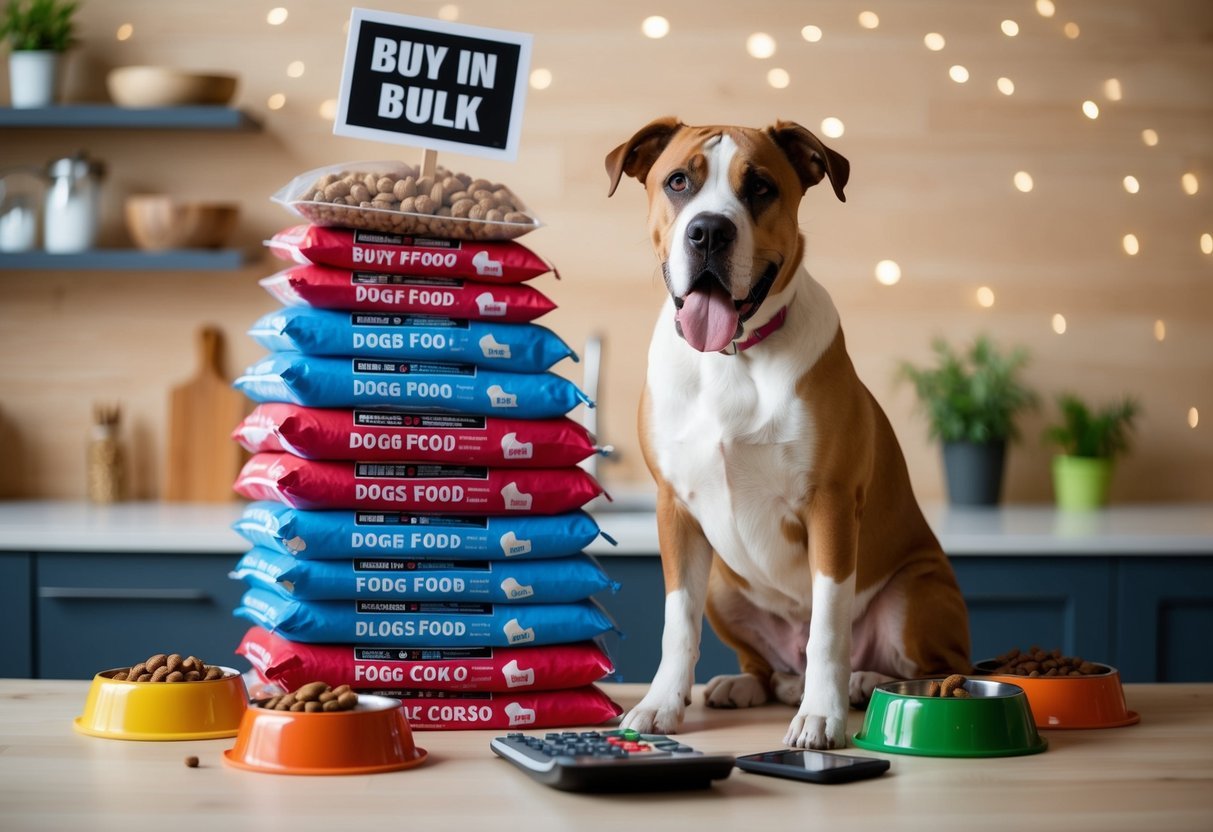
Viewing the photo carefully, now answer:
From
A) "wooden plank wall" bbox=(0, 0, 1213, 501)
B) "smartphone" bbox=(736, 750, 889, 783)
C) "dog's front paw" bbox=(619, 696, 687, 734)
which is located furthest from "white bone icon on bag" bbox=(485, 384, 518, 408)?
"wooden plank wall" bbox=(0, 0, 1213, 501)

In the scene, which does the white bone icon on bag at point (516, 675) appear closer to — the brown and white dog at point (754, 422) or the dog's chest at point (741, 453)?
the brown and white dog at point (754, 422)

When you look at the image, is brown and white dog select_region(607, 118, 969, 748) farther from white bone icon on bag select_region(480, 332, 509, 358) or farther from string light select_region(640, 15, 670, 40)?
string light select_region(640, 15, 670, 40)

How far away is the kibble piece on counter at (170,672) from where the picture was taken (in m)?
1.28

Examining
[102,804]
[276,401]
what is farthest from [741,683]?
[102,804]

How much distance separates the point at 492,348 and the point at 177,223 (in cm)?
186

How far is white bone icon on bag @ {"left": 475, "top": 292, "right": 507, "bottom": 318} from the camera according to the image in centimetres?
144

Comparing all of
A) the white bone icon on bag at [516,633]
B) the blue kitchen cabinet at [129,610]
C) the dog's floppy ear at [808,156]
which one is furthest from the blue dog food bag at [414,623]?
the blue kitchen cabinet at [129,610]

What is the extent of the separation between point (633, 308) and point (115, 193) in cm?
130

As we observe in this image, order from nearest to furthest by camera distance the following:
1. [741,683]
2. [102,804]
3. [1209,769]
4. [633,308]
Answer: [102,804], [1209,769], [741,683], [633,308]

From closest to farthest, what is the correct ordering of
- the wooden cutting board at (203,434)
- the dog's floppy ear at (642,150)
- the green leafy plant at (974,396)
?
the dog's floppy ear at (642,150), the green leafy plant at (974,396), the wooden cutting board at (203,434)

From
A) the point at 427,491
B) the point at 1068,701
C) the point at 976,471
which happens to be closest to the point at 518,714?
the point at 427,491

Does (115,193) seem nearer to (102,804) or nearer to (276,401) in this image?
(276,401)

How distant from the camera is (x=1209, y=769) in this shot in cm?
117

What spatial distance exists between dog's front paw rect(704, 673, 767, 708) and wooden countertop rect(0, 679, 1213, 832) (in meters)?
0.25
